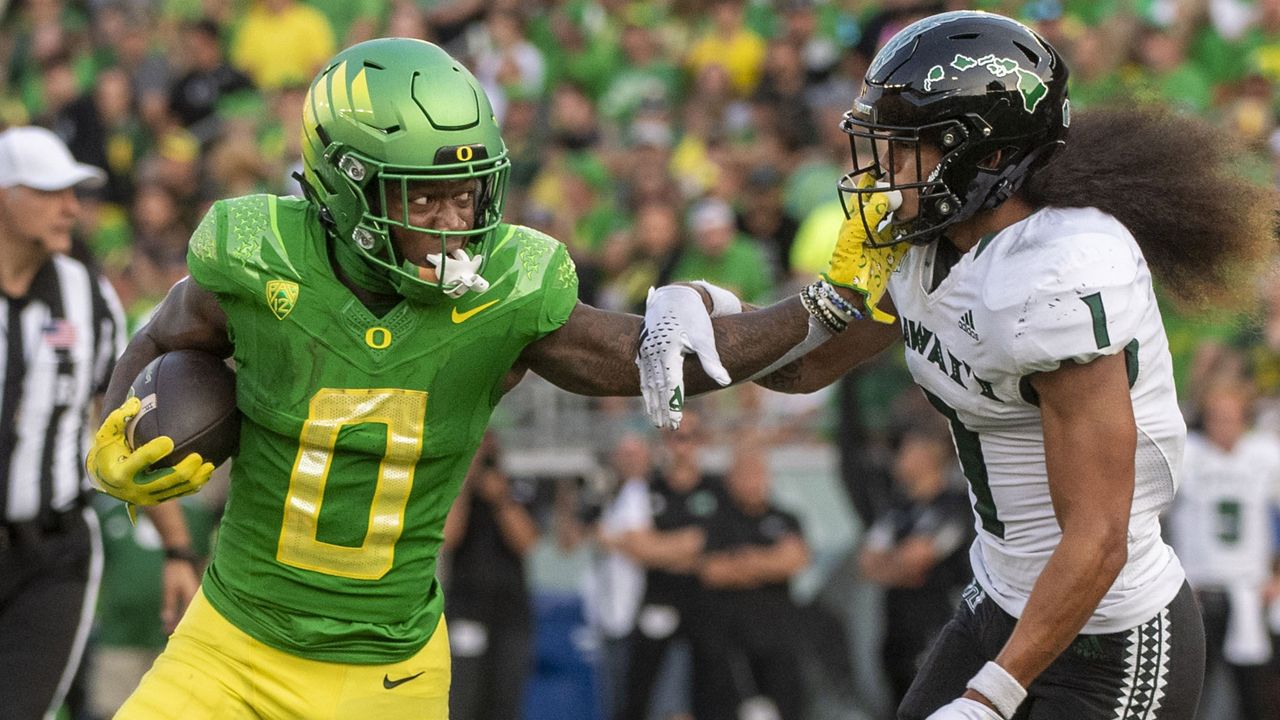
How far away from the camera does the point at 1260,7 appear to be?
8828 millimetres

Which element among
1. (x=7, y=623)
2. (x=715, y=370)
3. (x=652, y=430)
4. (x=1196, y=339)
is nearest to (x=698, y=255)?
(x=652, y=430)

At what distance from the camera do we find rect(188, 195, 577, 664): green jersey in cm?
358

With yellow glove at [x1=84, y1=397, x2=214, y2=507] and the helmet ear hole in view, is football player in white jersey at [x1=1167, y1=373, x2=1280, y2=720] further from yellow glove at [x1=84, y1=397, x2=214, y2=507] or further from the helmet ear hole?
yellow glove at [x1=84, y1=397, x2=214, y2=507]

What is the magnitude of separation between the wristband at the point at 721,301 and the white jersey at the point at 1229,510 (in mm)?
3855

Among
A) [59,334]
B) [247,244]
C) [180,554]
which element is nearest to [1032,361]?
[247,244]

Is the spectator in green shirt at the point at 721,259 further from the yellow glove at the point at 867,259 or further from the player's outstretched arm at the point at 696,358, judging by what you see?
the yellow glove at the point at 867,259

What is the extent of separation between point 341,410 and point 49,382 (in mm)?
1994

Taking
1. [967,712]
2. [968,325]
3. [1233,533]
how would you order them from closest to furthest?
[967,712], [968,325], [1233,533]

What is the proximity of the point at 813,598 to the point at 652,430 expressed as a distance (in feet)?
3.38

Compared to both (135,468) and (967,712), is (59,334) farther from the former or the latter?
(967,712)

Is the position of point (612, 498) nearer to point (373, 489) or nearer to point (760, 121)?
point (760, 121)

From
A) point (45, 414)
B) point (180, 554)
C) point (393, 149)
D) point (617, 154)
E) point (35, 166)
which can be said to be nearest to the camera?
point (393, 149)

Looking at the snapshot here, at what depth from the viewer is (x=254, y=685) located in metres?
3.63

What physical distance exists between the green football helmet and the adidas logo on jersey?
0.92 metres
